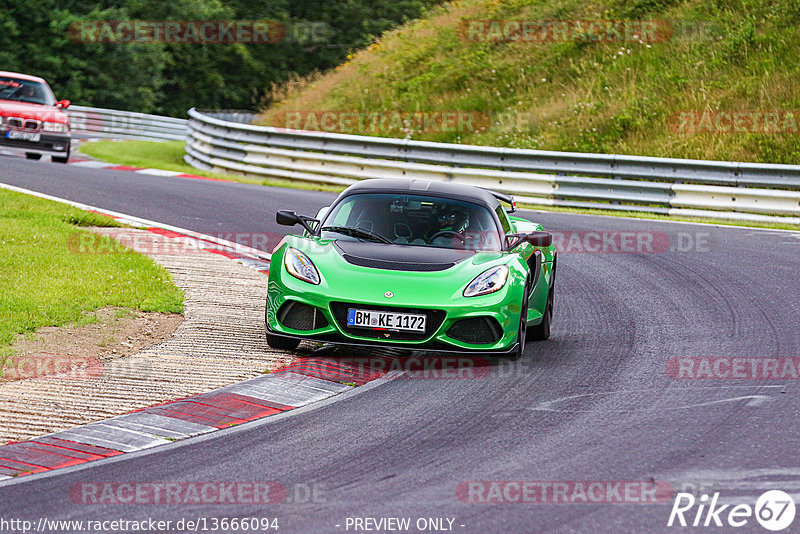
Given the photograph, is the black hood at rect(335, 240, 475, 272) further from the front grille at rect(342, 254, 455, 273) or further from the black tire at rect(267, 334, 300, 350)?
the black tire at rect(267, 334, 300, 350)

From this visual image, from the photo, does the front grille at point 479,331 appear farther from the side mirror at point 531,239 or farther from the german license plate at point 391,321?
the side mirror at point 531,239

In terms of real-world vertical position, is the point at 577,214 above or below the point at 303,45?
below

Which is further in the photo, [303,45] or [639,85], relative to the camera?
[303,45]

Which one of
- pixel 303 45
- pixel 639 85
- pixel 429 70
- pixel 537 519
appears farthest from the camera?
pixel 303 45

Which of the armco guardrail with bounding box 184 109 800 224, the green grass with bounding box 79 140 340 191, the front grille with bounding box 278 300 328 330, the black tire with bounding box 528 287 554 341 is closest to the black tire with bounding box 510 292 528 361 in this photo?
the black tire with bounding box 528 287 554 341

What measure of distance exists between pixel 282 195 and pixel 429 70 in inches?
449

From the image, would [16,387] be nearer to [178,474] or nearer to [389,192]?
[178,474]

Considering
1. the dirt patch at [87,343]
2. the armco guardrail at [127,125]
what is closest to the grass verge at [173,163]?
the armco guardrail at [127,125]

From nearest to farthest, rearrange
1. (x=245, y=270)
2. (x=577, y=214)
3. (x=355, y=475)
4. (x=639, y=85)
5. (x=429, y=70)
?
(x=355, y=475) → (x=245, y=270) → (x=577, y=214) → (x=639, y=85) → (x=429, y=70)

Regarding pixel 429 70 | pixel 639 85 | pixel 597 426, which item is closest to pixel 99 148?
pixel 429 70

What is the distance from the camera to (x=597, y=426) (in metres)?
6.61

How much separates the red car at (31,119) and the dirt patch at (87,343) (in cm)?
1485

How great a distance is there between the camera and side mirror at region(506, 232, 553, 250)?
8906mm

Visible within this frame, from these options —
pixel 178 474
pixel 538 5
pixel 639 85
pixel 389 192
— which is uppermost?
pixel 538 5
